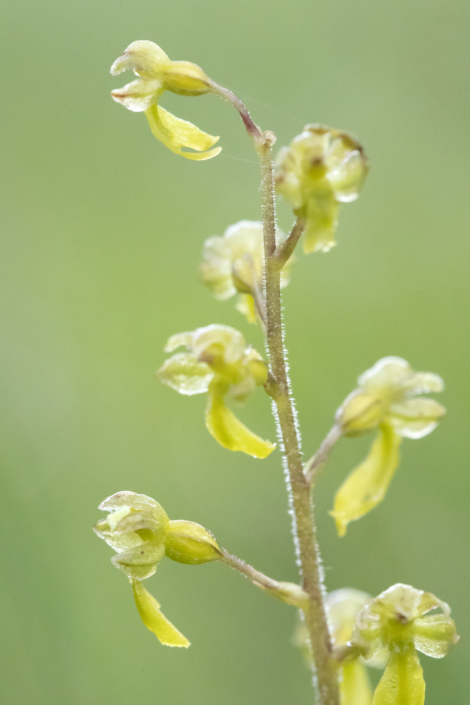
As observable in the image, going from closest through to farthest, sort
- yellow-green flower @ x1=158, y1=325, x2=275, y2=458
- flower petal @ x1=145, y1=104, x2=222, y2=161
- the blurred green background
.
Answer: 1. yellow-green flower @ x1=158, y1=325, x2=275, y2=458
2. flower petal @ x1=145, y1=104, x2=222, y2=161
3. the blurred green background

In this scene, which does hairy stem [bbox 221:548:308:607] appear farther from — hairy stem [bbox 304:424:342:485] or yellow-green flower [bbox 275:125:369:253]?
yellow-green flower [bbox 275:125:369:253]

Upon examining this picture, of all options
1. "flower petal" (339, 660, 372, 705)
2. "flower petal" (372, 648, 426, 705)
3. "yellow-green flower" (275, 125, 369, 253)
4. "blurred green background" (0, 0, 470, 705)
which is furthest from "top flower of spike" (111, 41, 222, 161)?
"blurred green background" (0, 0, 470, 705)

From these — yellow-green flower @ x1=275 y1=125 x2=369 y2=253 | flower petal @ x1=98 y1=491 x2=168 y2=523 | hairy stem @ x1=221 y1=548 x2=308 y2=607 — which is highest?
yellow-green flower @ x1=275 y1=125 x2=369 y2=253

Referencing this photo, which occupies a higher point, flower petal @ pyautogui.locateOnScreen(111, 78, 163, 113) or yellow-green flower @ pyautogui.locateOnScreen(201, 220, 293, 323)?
flower petal @ pyautogui.locateOnScreen(111, 78, 163, 113)

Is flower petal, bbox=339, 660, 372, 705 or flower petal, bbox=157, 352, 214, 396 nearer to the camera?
flower petal, bbox=157, 352, 214, 396

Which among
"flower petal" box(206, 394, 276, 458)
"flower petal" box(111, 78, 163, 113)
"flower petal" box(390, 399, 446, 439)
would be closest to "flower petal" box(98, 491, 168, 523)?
"flower petal" box(206, 394, 276, 458)

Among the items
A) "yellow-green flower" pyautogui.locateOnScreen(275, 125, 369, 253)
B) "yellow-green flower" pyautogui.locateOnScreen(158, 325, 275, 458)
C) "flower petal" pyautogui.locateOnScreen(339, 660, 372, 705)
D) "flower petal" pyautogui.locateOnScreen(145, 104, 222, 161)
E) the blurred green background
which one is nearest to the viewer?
"yellow-green flower" pyautogui.locateOnScreen(158, 325, 275, 458)

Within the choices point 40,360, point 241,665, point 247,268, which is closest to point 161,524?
point 247,268

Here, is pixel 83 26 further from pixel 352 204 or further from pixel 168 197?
pixel 352 204
